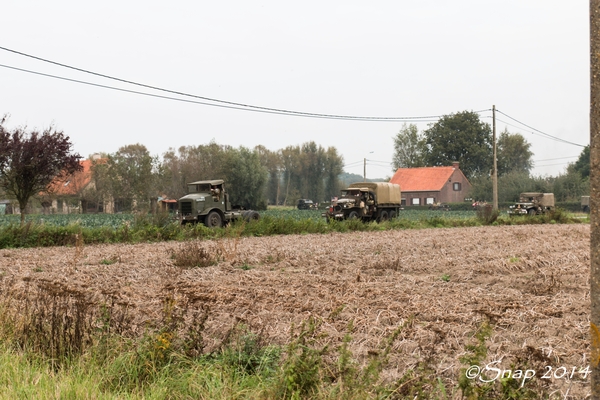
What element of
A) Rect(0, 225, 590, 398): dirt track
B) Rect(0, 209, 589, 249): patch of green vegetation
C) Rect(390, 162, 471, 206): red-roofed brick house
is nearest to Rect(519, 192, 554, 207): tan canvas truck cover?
Rect(0, 209, 589, 249): patch of green vegetation

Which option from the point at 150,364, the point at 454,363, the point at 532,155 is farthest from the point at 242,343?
the point at 532,155

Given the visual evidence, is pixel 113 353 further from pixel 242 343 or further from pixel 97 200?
pixel 97 200

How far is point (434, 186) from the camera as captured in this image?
81.8 m

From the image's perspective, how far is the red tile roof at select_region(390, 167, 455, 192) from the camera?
269 feet

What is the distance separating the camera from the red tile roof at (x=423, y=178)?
8188 cm

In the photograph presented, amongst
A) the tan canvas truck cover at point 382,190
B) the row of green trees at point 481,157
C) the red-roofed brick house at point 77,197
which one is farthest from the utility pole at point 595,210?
the row of green trees at point 481,157

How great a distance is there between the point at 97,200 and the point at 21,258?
44.6 metres

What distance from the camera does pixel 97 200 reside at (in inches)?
2354

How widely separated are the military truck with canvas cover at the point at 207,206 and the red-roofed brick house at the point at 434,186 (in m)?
55.7

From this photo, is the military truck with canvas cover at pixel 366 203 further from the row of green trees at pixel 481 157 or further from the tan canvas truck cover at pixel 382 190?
the row of green trees at pixel 481 157

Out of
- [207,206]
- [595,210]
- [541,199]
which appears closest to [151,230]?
[207,206]

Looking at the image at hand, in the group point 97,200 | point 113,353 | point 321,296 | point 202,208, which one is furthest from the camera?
point 97,200

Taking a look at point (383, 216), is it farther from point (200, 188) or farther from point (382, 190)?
point (200, 188)

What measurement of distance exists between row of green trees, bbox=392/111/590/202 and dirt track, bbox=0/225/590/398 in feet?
197
